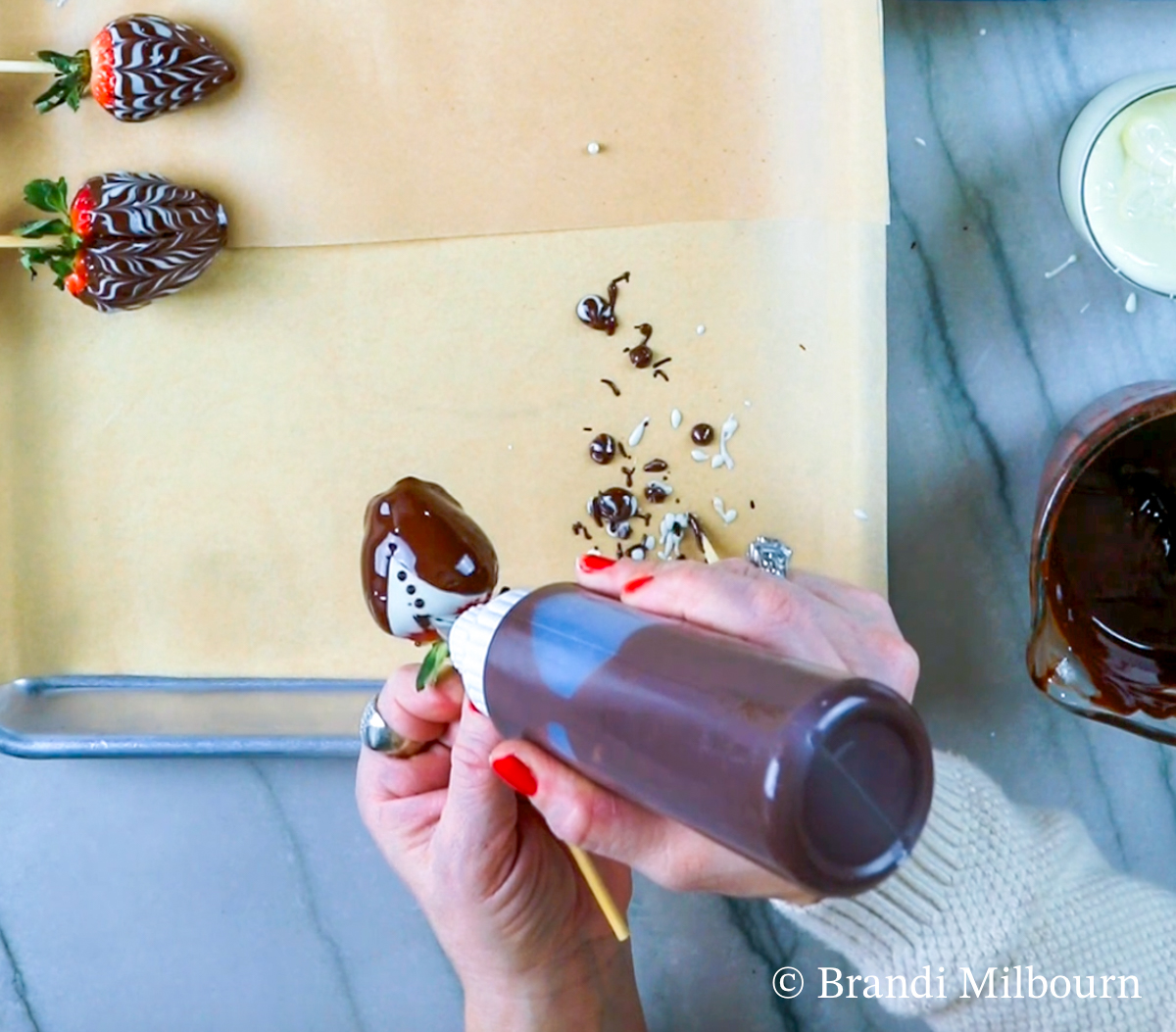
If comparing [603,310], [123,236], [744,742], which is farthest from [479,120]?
[744,742]

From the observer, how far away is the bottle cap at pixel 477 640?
0.54 m

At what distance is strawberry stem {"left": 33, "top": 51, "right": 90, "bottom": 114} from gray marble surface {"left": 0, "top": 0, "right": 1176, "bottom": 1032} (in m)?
0.55

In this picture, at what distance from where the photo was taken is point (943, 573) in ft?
2.85

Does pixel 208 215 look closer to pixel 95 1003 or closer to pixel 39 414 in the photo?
pixel 39 414

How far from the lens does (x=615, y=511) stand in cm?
85

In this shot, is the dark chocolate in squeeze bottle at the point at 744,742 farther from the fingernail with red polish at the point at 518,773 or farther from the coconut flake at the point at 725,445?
the coconut flake at the point at 725,445

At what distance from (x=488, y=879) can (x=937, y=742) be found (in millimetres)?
399

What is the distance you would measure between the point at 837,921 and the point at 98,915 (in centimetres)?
66

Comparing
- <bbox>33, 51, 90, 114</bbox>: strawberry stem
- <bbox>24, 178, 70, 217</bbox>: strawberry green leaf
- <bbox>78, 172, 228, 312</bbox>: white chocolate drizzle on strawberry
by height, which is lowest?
<bbox>78, 172, 228, 312</bbox>: white chocolate drizzle on strawberry

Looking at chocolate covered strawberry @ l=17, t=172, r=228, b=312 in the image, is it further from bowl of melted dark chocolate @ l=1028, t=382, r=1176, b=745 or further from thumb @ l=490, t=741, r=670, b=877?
bowl of melted dark chocolate @ l=1028, t=382, r=1176, b=745

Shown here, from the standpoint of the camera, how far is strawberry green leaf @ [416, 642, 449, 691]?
0.63 m

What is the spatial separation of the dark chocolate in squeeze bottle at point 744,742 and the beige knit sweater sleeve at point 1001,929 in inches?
10.6

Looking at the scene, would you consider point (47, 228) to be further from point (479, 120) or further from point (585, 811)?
point (585, 811)


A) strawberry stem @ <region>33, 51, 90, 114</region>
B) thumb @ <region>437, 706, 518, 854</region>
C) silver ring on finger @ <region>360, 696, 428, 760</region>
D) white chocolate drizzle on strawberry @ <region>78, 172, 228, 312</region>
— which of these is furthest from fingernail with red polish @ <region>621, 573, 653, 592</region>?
strawberry stem @ <region>33, 51, 90, 114</region>
